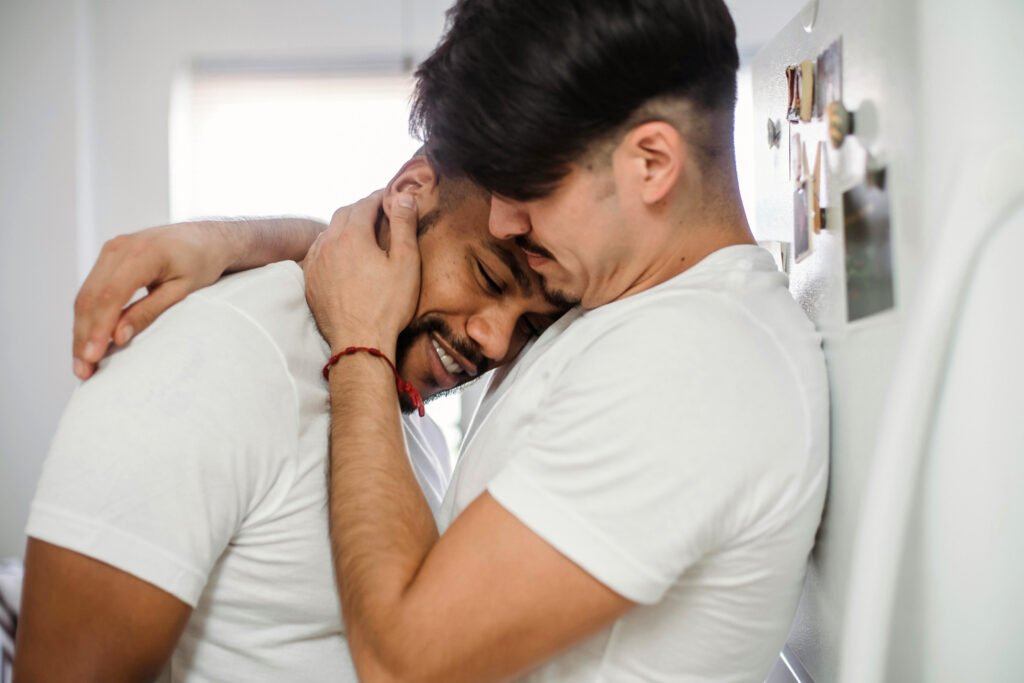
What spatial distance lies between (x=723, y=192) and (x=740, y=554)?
41 centimetres

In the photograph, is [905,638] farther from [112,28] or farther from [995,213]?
[112,28]

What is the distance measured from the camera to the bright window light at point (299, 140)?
12.0 ft

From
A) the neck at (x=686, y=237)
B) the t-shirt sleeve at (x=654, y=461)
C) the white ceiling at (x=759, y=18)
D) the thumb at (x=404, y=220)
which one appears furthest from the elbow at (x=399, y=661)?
the white ceiling at (x=759, y=18)

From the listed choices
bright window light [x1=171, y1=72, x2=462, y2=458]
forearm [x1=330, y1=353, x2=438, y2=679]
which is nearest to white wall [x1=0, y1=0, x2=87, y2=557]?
bright window light [x1=171, y1=72, x2=462, y2=458]

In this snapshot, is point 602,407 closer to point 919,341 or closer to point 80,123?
point 919,341

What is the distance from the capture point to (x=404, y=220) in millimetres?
1187

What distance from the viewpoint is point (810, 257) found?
92 centimetres

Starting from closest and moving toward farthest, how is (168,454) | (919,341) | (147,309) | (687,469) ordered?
(919,341)
(687,469)
(168,454)
(147,309)

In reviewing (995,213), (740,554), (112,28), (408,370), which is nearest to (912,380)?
(995,213)

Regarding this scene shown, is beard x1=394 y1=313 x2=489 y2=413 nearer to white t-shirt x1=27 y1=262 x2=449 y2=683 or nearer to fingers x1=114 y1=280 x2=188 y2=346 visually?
white t-shirt x1=27 y1=262 x2=449 y2=683

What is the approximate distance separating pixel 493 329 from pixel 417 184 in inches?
9.6

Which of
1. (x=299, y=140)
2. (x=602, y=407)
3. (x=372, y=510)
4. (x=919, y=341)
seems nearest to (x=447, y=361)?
(x=372, y=510)

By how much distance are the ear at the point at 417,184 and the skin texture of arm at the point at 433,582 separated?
395 millimetres

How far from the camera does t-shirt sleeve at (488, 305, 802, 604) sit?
2.26 feet
